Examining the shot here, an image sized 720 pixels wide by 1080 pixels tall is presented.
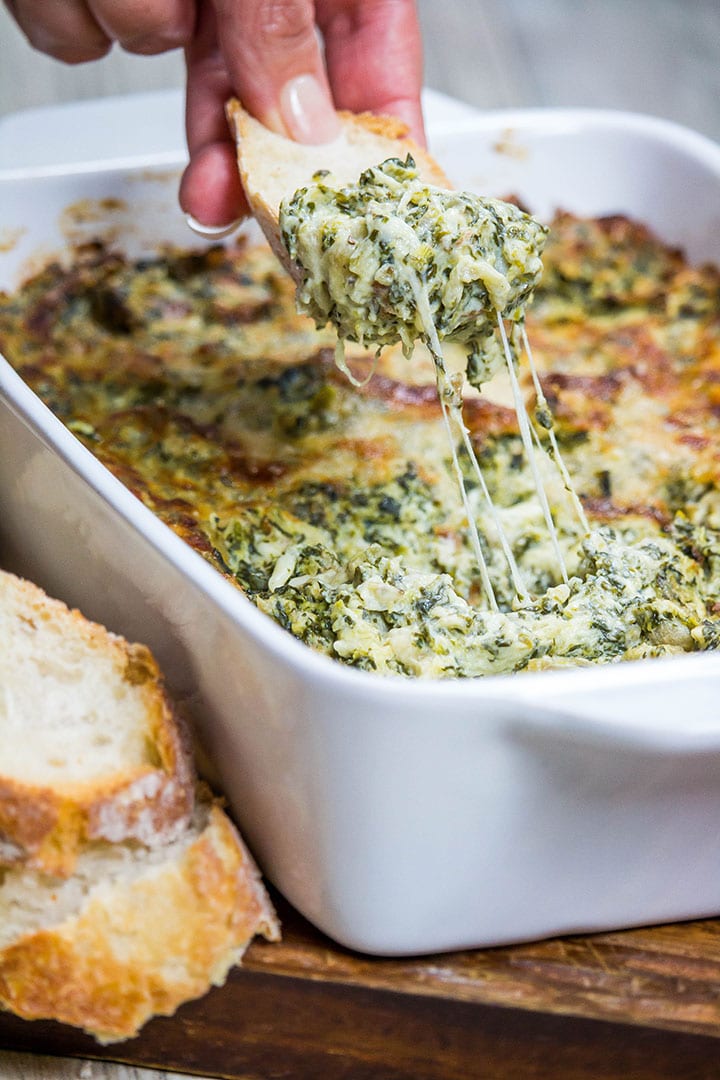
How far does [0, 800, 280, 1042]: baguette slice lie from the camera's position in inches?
65.8

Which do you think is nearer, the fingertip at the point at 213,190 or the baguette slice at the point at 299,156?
the baguette slice at the point at 299,156

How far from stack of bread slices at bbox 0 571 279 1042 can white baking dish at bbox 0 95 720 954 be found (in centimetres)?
8

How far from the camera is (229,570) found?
2102mm

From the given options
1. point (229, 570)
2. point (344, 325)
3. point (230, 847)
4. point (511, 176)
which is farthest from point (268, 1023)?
point (511, 176)

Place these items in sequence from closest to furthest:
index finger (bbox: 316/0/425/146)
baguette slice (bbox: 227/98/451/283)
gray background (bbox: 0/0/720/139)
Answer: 1. baguette slice (bbox: 227/98/451/283)
2. index finger (bbox: 316/0/425/146)
3. gray background (bbox: 0/0/720/139)

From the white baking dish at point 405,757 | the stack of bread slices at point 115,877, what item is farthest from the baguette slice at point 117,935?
the white baking dish at point 405,757

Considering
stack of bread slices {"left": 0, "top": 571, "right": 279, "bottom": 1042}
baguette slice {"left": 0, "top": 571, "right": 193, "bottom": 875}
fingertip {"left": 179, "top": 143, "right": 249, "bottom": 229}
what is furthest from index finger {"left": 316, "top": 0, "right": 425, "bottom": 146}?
stack of bread slices {"left": 0, "top": 571, "right": 279, "bottom": 1042}

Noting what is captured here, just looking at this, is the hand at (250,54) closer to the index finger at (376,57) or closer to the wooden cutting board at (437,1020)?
the index finger at (376,57)

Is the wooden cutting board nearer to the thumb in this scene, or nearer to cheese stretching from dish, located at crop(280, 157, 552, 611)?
cheese stretching from dish, located at crop(280, 157, 552, 611)

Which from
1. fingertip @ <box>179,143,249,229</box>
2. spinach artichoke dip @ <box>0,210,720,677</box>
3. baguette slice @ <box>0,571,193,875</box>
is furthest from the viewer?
fingertip @ <box>179,143,249,229</box>

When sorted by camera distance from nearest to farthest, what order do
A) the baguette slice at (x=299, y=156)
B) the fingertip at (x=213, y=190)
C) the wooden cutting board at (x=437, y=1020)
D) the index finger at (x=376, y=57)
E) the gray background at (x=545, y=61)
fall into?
the wooden cutting board at (x=437, y=1020)
the baguette slice at (x=299, y=156)
the fingertip at (x=213, y=190)
the index finger at (x=376, y=57)
the gray background at (x=545, y=61)

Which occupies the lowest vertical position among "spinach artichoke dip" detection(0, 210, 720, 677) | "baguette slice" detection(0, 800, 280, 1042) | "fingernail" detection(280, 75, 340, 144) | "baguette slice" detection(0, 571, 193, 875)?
"baguette slice" detection(0, 800, 280, 1042)

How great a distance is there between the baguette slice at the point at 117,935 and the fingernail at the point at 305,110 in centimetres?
139

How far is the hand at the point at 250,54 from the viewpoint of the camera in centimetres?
238
